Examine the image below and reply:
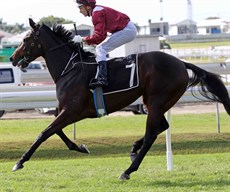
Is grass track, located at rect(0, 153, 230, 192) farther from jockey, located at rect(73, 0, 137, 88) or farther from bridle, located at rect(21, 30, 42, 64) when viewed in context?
bridle, located at rect(21, 30, 42, 64)

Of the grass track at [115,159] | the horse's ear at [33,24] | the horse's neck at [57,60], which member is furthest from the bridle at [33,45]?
the grass track at [115,159]

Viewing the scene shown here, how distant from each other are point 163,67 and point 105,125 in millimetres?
6885

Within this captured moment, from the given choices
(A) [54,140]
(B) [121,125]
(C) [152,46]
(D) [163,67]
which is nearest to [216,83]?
(D) [163,67]

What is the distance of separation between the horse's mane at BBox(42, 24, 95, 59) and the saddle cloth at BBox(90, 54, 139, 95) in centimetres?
48

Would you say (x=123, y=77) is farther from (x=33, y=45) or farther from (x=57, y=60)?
(x=33, y=45)

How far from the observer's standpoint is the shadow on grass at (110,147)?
13297 millimetres

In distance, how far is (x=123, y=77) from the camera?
Result: 9.66m

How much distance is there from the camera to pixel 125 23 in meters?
9.98

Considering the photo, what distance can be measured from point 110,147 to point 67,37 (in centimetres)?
392

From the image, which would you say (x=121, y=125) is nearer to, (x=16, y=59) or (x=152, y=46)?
(x=16, y=59)

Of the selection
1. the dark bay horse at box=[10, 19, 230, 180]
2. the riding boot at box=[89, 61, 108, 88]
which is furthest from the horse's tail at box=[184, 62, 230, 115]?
the riding boot at box=[89, 61, 108, 88]

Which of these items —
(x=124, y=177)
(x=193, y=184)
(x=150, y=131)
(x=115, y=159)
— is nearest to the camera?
(x=193, y=184)

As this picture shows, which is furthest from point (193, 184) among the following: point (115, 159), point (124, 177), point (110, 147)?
point (110, 147)

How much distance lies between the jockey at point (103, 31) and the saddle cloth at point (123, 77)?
123 mm
